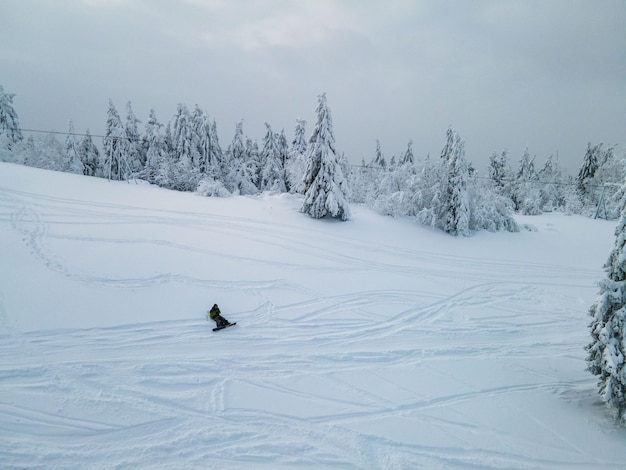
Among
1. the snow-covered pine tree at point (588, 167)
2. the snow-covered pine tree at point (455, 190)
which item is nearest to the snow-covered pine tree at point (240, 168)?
the snow-covered pine tree at point (455, 190)

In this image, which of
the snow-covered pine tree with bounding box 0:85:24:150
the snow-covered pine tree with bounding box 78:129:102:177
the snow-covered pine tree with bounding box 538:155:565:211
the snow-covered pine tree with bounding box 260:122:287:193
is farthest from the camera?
the snow-covered pine tree with bounding box 538:155:565:211

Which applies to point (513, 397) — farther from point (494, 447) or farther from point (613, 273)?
point (613, 273)

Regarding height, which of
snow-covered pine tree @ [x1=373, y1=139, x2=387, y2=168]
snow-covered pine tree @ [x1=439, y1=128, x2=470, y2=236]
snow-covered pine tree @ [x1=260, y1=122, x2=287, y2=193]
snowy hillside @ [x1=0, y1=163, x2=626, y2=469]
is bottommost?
snowy hillside @ [x1=0, y1=163, x2=626, y2=469]

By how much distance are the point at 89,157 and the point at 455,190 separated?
3970 cm

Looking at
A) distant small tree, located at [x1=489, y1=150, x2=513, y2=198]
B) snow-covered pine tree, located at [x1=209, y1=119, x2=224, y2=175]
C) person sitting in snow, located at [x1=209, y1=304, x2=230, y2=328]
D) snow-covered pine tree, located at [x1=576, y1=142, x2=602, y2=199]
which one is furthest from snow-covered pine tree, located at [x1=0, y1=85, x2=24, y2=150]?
snow-covered pine tree, located at [x1=576, y1=142, x2=602, y2=199]

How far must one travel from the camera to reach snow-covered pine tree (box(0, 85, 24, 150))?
28406 millimetres

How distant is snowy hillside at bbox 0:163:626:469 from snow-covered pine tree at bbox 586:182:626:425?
69 cm

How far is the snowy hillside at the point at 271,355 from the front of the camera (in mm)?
4664

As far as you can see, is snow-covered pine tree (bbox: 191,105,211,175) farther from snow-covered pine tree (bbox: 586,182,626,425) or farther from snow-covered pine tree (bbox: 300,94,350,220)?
snow-covered pine tree (bbox: 586,182,626,425)

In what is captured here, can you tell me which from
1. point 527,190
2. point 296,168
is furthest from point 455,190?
point 527,190

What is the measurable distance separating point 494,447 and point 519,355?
11.5ft

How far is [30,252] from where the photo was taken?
946cm

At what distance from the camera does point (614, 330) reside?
218 inches

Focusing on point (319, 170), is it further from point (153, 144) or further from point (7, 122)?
point (7, 122)
